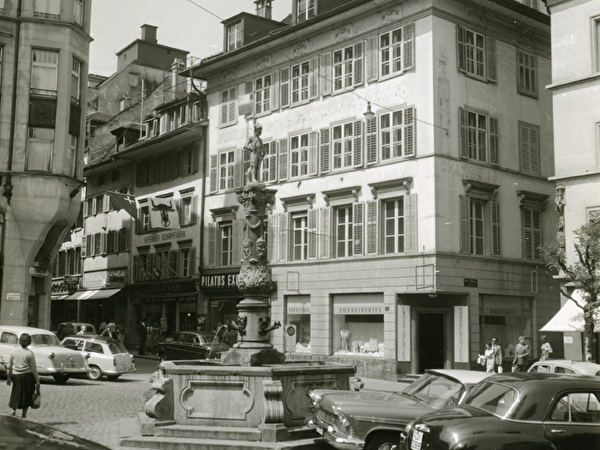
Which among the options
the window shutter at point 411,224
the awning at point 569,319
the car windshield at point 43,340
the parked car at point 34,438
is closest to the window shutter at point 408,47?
the window shutter at point 411,224

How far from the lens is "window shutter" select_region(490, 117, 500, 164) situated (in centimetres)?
3023

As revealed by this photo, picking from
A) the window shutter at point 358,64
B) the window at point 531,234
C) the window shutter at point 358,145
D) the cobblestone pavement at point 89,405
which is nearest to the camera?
the cobblestone pavement at point 89,405

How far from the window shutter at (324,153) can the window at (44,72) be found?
37.0ft

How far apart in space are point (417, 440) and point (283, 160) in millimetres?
26079

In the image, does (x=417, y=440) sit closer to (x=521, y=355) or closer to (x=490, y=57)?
(x=521, y=355)

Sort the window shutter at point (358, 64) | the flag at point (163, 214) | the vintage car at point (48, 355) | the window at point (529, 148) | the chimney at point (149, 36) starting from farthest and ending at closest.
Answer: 1. the chimney at point (149, 36)
2. the flag at point (163, 214)
3. the window at point (529, 148)
4. the window shutter at point (358, 64)
5. the vintage car at point (48, 355)

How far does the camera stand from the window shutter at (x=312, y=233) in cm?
3186

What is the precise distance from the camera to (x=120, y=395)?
66.4ft

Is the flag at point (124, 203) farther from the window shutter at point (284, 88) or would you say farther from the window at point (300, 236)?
the window shutter at point (284, 88)

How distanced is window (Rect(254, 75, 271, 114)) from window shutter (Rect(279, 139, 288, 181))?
2.08 m

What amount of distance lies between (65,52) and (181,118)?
35.7ft

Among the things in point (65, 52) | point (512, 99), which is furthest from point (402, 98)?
point (65, 52)

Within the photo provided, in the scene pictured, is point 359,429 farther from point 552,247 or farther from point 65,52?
point 65,52

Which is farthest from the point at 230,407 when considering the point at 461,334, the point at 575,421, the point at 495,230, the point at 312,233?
the point at 312,233
